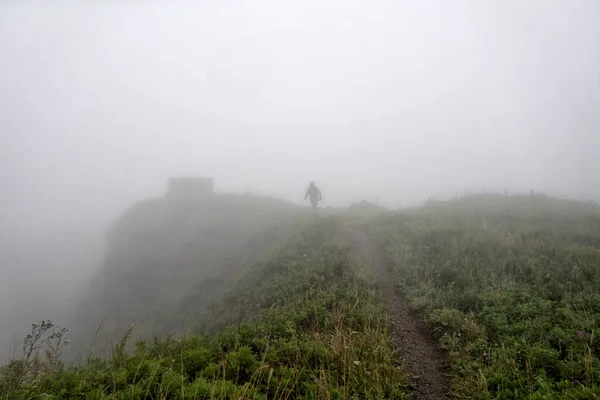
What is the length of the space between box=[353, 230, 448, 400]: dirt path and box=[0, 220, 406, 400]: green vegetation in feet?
1.27

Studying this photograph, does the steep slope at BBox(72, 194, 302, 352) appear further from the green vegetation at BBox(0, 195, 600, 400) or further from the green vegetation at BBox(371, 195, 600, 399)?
the green vegetation at BBox(371, 195, 600, 399)

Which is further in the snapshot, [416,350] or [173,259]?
[173,259]

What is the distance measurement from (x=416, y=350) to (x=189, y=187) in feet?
143

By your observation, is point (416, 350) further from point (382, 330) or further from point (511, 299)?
point (511, 299)

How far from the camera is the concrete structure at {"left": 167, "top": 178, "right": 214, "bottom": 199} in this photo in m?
44.1

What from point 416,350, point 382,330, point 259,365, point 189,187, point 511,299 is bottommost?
point 416,350

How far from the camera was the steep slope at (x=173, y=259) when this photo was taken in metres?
22.3

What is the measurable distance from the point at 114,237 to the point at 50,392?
44.3 meters

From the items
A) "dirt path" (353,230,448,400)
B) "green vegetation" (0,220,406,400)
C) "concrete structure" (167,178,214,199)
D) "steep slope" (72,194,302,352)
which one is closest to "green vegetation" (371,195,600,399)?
"dirt path" (353,230,448,400)

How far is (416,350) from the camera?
6.21 meters

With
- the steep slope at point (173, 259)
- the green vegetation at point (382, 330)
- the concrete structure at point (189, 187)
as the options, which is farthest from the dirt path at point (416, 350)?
the concrete structure at point (189, 187)

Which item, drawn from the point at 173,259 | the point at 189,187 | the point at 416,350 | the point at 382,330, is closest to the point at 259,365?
the point at 382,330

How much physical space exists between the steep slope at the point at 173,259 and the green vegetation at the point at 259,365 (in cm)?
1147

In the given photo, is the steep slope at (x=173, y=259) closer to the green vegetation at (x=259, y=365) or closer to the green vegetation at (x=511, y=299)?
the green vegetation at (x=259, y=365)
